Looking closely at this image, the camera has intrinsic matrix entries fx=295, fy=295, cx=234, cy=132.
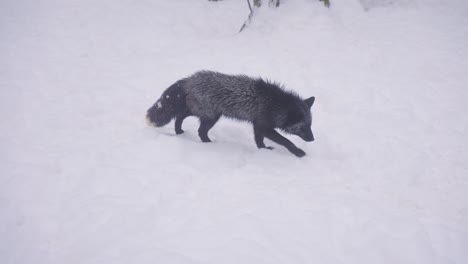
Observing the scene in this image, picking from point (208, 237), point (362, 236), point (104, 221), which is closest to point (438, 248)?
point (362, 236)

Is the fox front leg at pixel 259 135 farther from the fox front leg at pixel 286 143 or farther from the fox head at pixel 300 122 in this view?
the fox head at pixel 300 122

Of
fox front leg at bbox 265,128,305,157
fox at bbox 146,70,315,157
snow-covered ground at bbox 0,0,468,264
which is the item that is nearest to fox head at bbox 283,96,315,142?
fox at bbox 146,70,315,157

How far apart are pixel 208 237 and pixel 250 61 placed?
7.49 meters

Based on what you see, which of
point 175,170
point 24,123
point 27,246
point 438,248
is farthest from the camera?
point 24,123

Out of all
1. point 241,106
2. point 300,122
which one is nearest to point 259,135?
point 241,106

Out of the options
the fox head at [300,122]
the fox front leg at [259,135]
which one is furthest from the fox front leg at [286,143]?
the fox head at [300,122]

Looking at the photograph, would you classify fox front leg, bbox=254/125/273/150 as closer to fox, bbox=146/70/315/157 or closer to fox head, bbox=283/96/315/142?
fox, bbox=146/70/315/157

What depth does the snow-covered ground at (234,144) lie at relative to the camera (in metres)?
3.49

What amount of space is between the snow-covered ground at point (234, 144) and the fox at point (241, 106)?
0.43 meters

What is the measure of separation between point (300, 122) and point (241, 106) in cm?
126

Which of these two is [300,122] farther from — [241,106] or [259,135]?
[241,106]

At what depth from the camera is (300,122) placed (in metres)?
6.04

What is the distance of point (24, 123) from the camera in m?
6.04

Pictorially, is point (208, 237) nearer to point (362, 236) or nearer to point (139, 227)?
point (139, 227)
